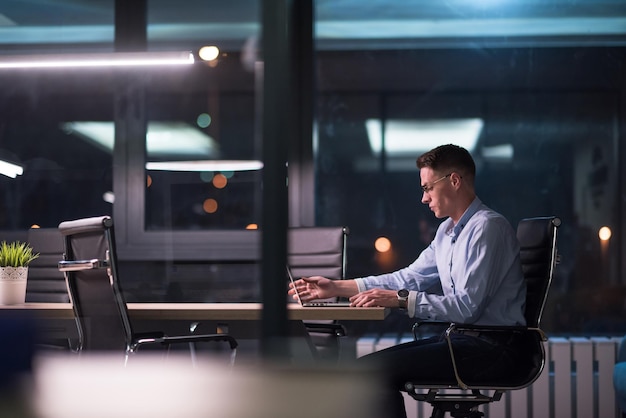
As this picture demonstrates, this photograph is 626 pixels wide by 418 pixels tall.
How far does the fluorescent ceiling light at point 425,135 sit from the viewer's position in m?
5.20

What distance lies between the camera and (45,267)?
14.6ft

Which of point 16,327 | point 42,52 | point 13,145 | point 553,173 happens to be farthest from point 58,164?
point 16,327

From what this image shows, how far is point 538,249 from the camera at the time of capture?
341 centimetres

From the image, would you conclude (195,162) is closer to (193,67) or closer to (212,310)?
(193,67)

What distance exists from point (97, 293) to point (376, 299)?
1066 mm

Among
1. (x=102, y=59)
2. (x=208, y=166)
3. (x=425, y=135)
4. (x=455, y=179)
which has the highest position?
(x=102, y=59)

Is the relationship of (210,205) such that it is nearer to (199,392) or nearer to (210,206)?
(210,206)

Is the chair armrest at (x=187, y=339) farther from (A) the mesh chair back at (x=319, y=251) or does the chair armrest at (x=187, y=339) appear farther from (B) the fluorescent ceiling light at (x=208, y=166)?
(B) the fluorescent ceiling light at (x=208, y=166)

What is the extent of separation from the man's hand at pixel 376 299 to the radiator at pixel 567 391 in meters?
1.70

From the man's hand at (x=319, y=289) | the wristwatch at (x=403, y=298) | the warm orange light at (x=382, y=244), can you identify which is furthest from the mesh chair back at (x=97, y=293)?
the warm orange light at (x=382, y=244)

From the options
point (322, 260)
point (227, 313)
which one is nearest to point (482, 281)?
point (227, 313)

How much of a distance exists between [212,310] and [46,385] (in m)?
1.74

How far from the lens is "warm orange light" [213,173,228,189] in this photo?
531 centimetres

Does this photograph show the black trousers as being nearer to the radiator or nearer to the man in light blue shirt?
the man in light blue shirt
